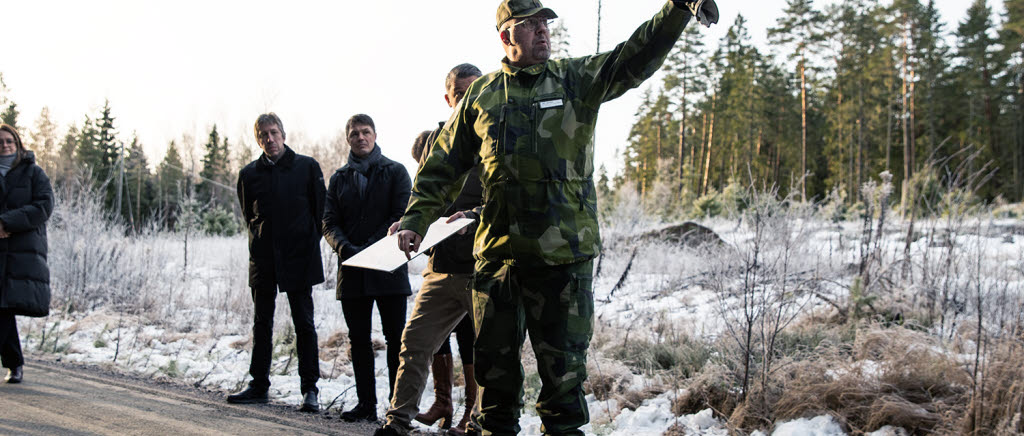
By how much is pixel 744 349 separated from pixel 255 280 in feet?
11.4

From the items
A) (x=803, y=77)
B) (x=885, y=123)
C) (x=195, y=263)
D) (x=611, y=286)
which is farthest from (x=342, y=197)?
(x=885, y=123)

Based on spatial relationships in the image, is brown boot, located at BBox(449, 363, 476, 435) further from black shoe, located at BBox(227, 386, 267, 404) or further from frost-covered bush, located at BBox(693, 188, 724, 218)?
frost-covered bush, located at BBox(693, 188, 724, 218)

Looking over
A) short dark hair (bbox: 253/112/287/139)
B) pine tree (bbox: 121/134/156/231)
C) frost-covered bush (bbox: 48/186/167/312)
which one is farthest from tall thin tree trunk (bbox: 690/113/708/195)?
short dark hair (bbox: 253/112/287/139)

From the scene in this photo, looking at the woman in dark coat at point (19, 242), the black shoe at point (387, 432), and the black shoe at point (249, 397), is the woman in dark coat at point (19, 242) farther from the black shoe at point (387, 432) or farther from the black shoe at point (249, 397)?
the black shoe at point (387, 432)

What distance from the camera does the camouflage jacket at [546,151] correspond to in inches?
103

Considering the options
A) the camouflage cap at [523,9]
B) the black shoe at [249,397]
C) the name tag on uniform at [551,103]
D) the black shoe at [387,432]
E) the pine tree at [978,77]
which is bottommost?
the black shoe at [249,397]

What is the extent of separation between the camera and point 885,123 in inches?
1657

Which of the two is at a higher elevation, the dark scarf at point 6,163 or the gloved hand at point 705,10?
the gloved hand at point 705,10

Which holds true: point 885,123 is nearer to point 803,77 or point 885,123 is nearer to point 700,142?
point 803,77

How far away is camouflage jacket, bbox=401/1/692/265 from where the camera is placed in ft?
8.54

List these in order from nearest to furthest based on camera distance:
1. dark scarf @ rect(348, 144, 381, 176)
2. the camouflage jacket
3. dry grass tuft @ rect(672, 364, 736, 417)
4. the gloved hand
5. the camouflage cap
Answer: the gloved hand, the camouflage jacket, the camouflage cap, dry grass tuft @ rect(672, 364, 736, 417), dark scarf @ rect(348, 144, 381, 176)

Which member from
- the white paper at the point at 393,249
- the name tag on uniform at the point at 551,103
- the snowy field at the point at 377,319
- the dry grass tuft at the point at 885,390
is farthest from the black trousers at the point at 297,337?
the dry grass tuft at the point at 885,390

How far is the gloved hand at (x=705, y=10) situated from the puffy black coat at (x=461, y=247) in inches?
64.8

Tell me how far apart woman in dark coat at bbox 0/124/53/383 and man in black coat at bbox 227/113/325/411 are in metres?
1.73
